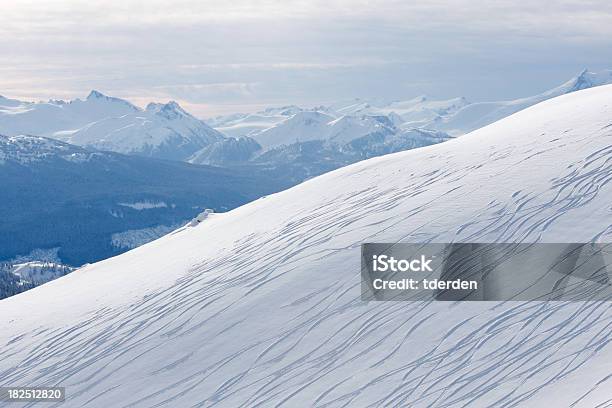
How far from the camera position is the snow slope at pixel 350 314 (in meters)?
23.6

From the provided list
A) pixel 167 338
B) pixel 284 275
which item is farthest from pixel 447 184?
pixel 167 338

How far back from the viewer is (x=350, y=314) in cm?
2769

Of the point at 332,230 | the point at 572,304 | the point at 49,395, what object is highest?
the point at 332,230

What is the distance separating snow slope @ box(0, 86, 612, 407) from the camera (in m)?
23.6

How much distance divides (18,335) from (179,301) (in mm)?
8415

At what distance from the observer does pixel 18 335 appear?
113 feet

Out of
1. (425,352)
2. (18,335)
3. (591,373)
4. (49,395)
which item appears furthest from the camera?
(18,335)

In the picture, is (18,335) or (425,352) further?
(18,335)

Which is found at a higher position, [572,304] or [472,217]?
[472,217]

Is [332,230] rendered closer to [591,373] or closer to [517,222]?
[517,222]

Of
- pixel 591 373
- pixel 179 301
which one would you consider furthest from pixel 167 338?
pixel 591 373

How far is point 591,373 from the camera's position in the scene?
849 inches

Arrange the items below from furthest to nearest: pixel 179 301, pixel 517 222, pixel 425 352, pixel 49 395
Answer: pixel 179 301, pixel 517 222, pixel 49 395, pixel 425 352

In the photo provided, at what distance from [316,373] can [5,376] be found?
13.8m
